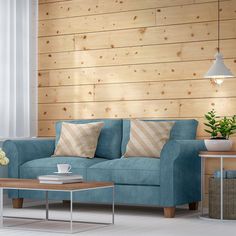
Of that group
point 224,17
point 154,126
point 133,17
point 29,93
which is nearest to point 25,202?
point 29,93

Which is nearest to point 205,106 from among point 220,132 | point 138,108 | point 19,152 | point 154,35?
point 220,132

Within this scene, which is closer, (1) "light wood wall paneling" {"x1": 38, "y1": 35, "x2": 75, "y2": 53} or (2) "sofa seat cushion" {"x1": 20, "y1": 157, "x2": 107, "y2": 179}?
(2) "sofa seat cushion" {"x1": 20, "y1": 157, "x2": 107, "y2": 179}

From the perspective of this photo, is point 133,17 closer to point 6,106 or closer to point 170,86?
point 170,86

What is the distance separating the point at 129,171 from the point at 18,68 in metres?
2.04

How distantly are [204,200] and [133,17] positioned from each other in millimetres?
2014

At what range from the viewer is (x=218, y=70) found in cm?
581

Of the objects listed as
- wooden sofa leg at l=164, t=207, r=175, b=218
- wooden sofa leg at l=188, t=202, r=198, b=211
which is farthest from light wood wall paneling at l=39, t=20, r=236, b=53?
wooden sofa leg at l=164, t=207, r=175, b=218

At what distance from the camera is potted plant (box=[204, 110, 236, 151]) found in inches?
218

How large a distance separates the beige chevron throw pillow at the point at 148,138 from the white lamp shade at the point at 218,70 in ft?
1.98

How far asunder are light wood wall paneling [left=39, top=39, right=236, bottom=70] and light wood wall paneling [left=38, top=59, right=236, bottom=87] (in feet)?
0.17

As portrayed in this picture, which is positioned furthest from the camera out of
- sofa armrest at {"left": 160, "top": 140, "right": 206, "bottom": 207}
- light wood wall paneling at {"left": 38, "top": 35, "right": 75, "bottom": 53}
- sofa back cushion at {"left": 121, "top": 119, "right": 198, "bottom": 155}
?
light wood wall paneling at {"left": 38, "top": 35, "right": 75, "bottom": 53}

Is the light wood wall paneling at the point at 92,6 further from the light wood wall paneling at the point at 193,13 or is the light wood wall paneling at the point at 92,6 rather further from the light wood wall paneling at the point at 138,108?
the light wood wall paneling at the point at 138,108

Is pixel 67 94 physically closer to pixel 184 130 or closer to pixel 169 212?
pixel 184 130

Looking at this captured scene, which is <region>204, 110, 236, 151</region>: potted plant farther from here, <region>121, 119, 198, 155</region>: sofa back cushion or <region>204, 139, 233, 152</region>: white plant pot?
<region>121, 119, 198, 155</region>: sofa back cushion
